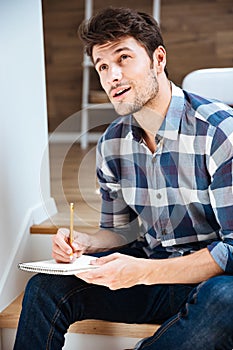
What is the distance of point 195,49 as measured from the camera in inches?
163

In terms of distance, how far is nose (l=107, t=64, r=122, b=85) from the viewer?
1423 millimetres

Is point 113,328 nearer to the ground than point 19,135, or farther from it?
nearer to the ground

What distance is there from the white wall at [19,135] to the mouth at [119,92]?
Result: 280 mm

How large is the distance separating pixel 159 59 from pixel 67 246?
20.2 inches

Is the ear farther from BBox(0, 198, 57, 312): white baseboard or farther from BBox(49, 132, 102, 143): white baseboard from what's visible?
BBox(0, 198, 57, 312): white baseboard

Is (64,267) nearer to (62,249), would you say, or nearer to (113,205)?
(62,249)

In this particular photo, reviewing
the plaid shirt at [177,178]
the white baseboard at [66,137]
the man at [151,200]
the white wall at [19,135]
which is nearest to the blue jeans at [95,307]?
the man at [151,200]

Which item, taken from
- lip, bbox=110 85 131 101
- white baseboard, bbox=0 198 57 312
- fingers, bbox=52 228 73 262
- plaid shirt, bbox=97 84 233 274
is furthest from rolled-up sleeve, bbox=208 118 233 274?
white baseboard, bbox=0 198 57 312

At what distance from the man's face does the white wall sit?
0.29 m

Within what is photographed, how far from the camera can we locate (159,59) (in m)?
1.49

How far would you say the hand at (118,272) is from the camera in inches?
51.8

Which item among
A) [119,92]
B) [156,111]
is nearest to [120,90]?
[119,92]

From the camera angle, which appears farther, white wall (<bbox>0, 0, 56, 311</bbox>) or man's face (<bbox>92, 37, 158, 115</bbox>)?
white wall (<bbox>0, 0, 56, 311</bbox>)

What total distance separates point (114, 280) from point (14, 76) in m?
0.75
